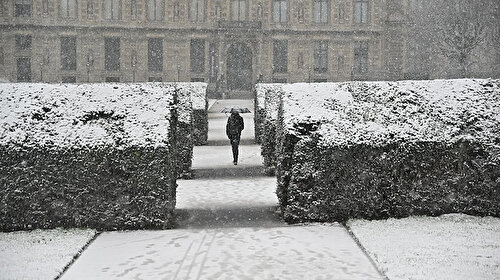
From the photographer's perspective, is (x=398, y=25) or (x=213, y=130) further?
(x=398, y=25)

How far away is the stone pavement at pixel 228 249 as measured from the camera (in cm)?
809

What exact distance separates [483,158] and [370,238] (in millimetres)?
2959

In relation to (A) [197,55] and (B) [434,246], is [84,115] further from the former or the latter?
(A) [197,55]

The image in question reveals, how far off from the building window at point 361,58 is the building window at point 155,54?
56.7 feet

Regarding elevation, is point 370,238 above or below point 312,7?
below

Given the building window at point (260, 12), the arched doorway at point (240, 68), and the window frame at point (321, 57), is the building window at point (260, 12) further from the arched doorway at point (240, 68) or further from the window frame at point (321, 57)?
the window frame at point (321, 57)

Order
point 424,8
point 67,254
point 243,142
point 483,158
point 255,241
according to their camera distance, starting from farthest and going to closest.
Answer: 1. point 424,8
2. point 243,142
3. point 483,158
4. point 255,241
5. point 67,254

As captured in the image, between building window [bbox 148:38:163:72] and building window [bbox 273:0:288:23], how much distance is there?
33.7ft

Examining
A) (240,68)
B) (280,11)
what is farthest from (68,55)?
(280,11)

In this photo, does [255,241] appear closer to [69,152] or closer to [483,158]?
[69,152]

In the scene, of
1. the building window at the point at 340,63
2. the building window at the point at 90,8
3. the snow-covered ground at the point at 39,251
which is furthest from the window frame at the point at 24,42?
the snow-covered ground at the point at 39,251

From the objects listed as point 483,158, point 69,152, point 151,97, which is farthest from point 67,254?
point 483,158

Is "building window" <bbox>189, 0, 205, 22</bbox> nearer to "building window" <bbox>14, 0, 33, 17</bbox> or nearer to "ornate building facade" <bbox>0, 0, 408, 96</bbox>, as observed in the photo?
"ornate building facade" <bbox>0, 0, 408, 96</bbox>

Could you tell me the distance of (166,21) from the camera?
5338cm
